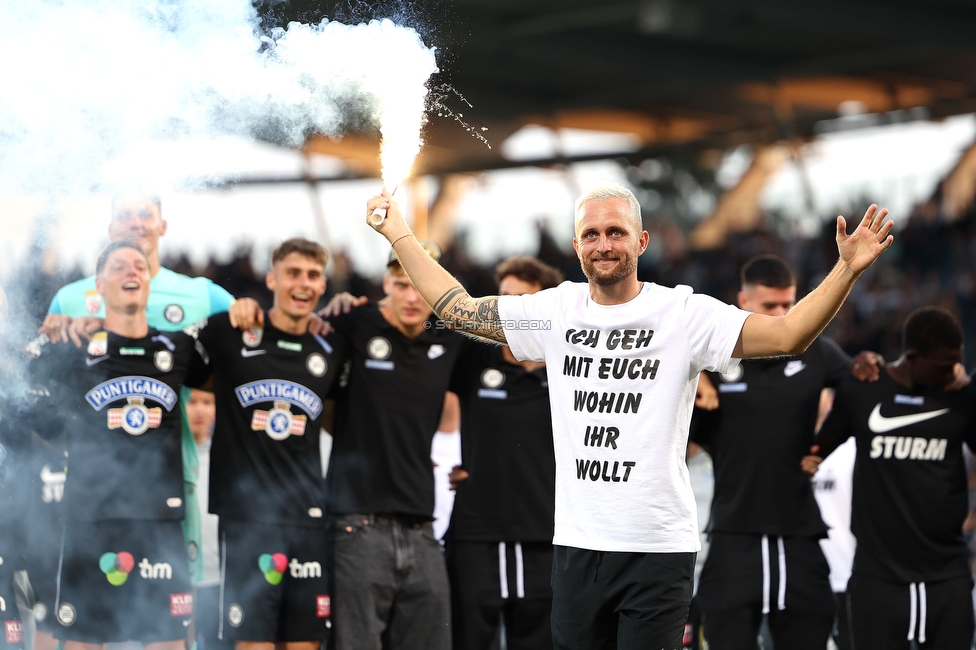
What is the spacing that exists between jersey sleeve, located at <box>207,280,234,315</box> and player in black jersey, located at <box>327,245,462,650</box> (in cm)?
83

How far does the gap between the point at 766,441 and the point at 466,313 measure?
227 centimetres

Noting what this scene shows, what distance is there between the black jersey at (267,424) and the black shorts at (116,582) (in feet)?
1.29

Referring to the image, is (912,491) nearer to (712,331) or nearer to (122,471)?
(712,331)

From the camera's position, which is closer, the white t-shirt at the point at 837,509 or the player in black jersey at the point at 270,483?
the player in black jersey at the point at 270,483

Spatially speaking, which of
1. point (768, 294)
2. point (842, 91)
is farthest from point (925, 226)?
point (768, 294)

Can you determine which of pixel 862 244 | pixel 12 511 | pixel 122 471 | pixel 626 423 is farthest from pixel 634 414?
pixel 12 511

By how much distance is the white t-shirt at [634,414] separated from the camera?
3.98 metres

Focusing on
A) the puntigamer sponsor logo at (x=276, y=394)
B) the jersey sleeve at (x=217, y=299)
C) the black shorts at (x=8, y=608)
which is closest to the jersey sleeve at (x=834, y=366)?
the puntigamer sponsor logo at (x=276, y=394)

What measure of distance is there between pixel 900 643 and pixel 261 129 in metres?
4.29

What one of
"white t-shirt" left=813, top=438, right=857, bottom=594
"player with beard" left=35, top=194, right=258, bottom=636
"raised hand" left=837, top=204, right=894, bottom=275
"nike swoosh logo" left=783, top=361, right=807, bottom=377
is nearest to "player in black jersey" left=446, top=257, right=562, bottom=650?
"nike swoosh logo" left=783, top=361, right=807, bottom=377

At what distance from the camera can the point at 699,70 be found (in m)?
17.7

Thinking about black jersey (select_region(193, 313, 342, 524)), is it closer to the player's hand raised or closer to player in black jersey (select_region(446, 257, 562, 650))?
player in black jersey (select_region(446, 257, 562, 650))

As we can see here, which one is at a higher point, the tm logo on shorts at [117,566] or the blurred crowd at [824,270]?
the blurred crowd at [824,270]

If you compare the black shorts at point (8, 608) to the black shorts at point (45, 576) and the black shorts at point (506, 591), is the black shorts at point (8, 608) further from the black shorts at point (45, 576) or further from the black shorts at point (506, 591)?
the black shorts at point (506, 591)
